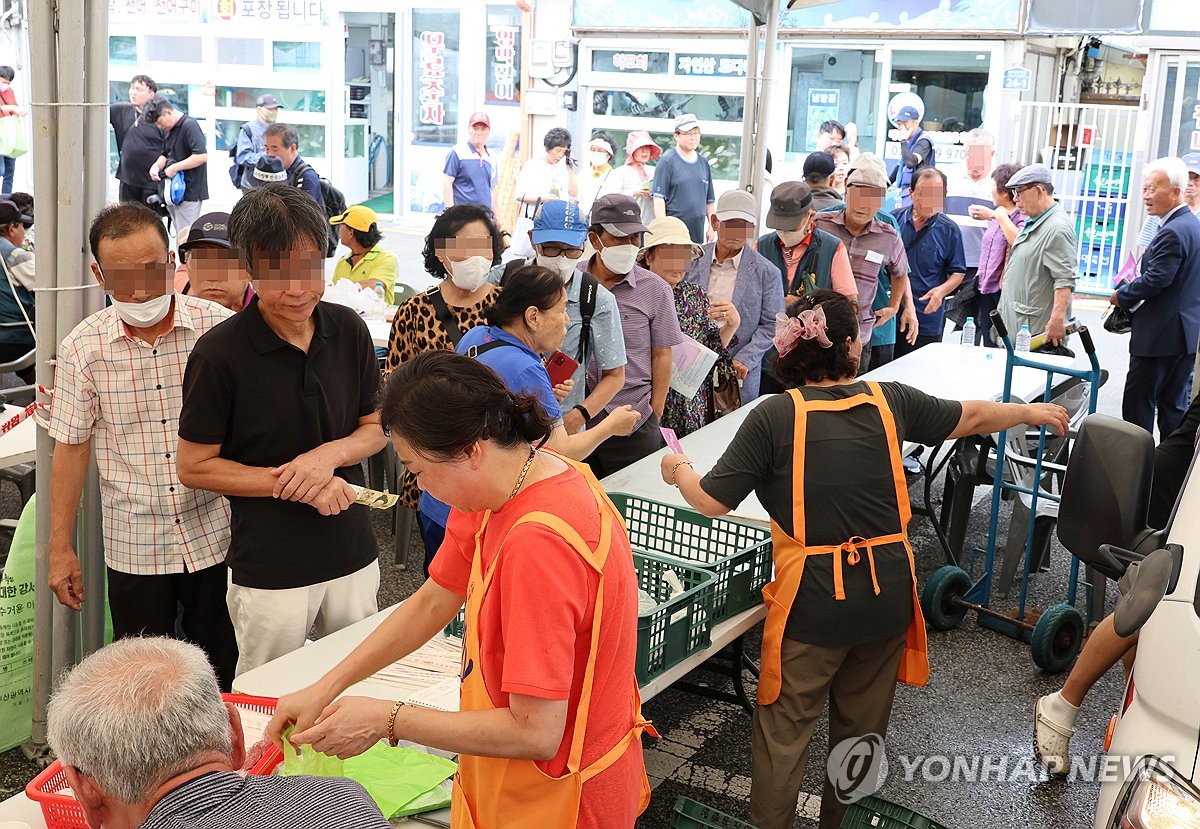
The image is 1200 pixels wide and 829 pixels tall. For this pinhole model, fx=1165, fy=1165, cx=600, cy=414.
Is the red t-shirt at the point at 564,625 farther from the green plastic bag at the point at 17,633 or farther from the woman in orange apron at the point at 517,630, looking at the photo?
the green plastic bag at the point at 17,633

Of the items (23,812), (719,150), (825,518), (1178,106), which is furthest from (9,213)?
(1178,106)

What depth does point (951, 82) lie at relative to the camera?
13.4 meters

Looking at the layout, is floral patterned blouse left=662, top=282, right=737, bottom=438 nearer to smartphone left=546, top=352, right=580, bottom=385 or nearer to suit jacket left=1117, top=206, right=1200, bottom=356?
smartphone left=546, top=352, right=580, bottom=385

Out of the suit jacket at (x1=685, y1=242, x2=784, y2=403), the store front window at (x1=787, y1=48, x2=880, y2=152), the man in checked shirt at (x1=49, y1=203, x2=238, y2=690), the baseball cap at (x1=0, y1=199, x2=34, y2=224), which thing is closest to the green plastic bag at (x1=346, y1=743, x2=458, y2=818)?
the man in checked shirt at (x1=49, y1=203, x2=238, y2=690)

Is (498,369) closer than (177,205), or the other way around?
(498,369)

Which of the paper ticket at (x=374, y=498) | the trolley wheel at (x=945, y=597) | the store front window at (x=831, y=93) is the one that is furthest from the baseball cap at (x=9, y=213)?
the store front window at (x=831, y=93)

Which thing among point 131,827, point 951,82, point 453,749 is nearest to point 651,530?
point 453,749

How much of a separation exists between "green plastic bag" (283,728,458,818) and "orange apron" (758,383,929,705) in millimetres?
952

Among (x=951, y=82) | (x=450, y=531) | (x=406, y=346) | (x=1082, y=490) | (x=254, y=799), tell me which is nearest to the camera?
(x=254, y=799)

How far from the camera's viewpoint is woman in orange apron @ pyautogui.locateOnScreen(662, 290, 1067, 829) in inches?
113

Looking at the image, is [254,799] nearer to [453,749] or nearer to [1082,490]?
[453,749]

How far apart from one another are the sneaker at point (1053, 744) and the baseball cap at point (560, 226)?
2314 millimetres

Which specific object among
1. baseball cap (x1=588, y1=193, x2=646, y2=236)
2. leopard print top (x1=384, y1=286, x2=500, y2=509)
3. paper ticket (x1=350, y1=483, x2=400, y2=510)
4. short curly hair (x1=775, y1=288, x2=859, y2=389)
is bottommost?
paper ticket (x1=350, y1=483, x2=400, y2=510)

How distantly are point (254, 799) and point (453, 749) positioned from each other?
0.97 feet
